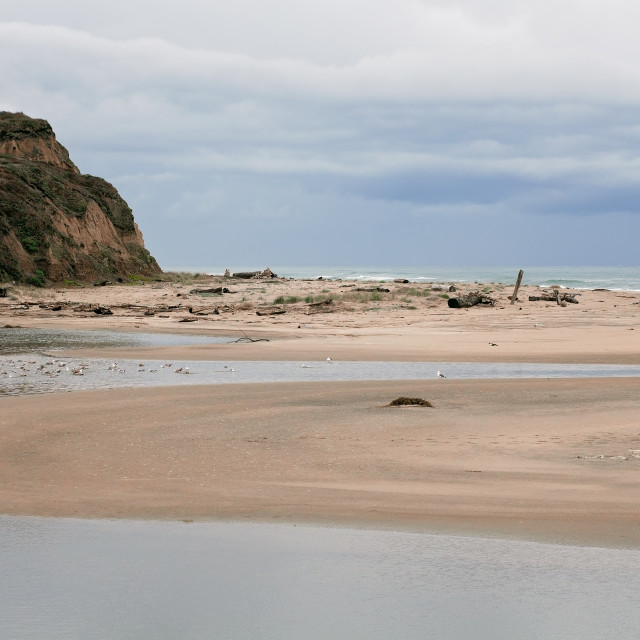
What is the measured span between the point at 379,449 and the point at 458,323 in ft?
73.9

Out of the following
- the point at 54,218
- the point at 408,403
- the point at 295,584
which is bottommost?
the point at 295,584

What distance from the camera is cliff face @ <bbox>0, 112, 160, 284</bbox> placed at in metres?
53.2

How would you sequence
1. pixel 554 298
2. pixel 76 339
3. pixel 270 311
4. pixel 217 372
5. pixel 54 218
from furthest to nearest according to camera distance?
1. pixel 54 218
2. pixel 554 298
3. pixel 270 311
4. pixel 76 339
5. pixel 217 372

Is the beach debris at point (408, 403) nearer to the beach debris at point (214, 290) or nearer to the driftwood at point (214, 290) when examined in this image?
the beach debris at point (214, 290)

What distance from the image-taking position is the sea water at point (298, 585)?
5164 millimetres

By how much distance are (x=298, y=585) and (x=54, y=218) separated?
5456cm

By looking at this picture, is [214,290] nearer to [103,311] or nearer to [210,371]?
[103,311]

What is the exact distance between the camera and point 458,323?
106 feet

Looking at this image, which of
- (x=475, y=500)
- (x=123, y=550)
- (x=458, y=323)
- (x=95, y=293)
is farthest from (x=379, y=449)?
(x=95, y=293)

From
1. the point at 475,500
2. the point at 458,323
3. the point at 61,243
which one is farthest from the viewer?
the point at 61,243

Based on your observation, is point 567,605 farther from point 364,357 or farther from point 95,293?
point 95,293

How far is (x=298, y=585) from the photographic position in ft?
19.4

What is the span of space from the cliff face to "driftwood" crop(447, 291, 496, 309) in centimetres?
2575

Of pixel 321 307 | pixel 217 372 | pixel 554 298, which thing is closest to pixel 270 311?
pixel 321 307
